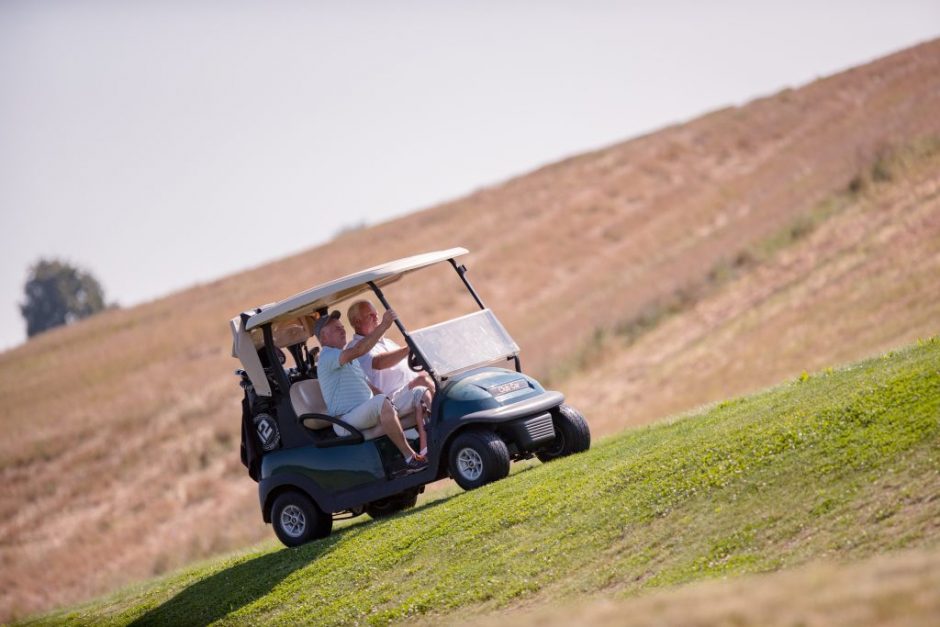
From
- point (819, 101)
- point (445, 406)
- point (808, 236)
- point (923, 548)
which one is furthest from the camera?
point (819, 101)

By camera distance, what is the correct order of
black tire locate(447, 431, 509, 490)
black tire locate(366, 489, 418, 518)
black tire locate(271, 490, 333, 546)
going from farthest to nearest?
black tire locate(366, 489, 418, 518) < black tire locate(271, 490, 333, 546) < black tire locate(447, 431, 509, 490)

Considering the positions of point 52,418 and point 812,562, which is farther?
point 52,418

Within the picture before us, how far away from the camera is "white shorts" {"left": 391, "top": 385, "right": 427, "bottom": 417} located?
1240cm

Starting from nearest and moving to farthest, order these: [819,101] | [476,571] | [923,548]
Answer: [923,548] → [476,571] → [819,101]

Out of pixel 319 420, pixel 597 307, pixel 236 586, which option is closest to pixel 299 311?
pixel 319 420

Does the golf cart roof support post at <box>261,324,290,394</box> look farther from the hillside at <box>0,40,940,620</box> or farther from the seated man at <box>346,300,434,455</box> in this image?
the hillside at <box>0,40,940,620</box>

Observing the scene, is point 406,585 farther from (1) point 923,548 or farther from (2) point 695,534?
(1) point 923,548

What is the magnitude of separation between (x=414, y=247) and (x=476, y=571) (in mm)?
45777

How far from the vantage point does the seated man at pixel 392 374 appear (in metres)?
12.4

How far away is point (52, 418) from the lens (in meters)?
44.8

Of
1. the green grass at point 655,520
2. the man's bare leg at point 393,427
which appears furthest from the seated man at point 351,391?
the green grass at point 655,520

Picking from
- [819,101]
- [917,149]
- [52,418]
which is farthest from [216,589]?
[819,101]

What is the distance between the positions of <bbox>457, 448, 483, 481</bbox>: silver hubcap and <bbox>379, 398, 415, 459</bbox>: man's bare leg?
48 cm

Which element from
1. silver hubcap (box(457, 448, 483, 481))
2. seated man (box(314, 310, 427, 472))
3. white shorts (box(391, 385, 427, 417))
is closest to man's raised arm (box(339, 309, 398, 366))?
seated man (box(314, 310, 427, 472))
